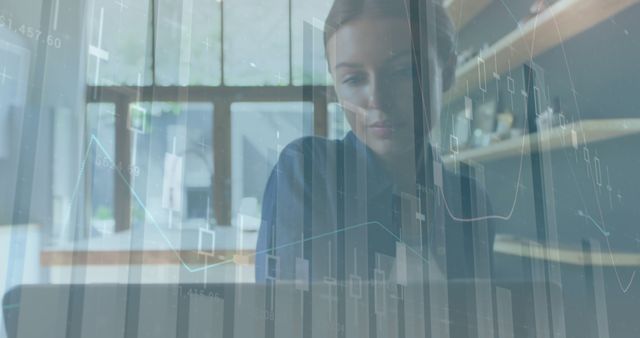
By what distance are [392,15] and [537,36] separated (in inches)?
16.9

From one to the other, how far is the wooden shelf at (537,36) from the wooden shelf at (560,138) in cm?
9

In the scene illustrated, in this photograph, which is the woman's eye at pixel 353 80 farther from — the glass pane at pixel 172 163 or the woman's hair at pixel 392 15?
the glass pane at pixel 172 163

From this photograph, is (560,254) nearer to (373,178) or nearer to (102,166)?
(373,178)

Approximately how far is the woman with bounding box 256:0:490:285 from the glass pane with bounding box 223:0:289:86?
0.25 feet

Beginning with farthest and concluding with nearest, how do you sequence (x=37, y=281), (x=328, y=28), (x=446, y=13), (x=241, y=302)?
(x=446, y=13) → (x=328, y=28) → (x=241, y=302) → (x=37, y=281)

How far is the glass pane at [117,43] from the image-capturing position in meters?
0.60

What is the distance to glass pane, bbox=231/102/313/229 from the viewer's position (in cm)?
65

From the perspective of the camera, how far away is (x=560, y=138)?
46.6 inches

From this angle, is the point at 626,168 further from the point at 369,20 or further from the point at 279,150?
the point at 279,150

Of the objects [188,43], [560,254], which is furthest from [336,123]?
[560,254]

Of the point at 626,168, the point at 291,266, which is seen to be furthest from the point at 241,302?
the point at 626,168

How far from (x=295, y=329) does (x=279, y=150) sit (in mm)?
199

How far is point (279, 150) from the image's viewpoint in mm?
704

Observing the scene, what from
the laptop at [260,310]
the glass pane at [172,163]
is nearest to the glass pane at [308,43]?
the glass pane at [172,163]
